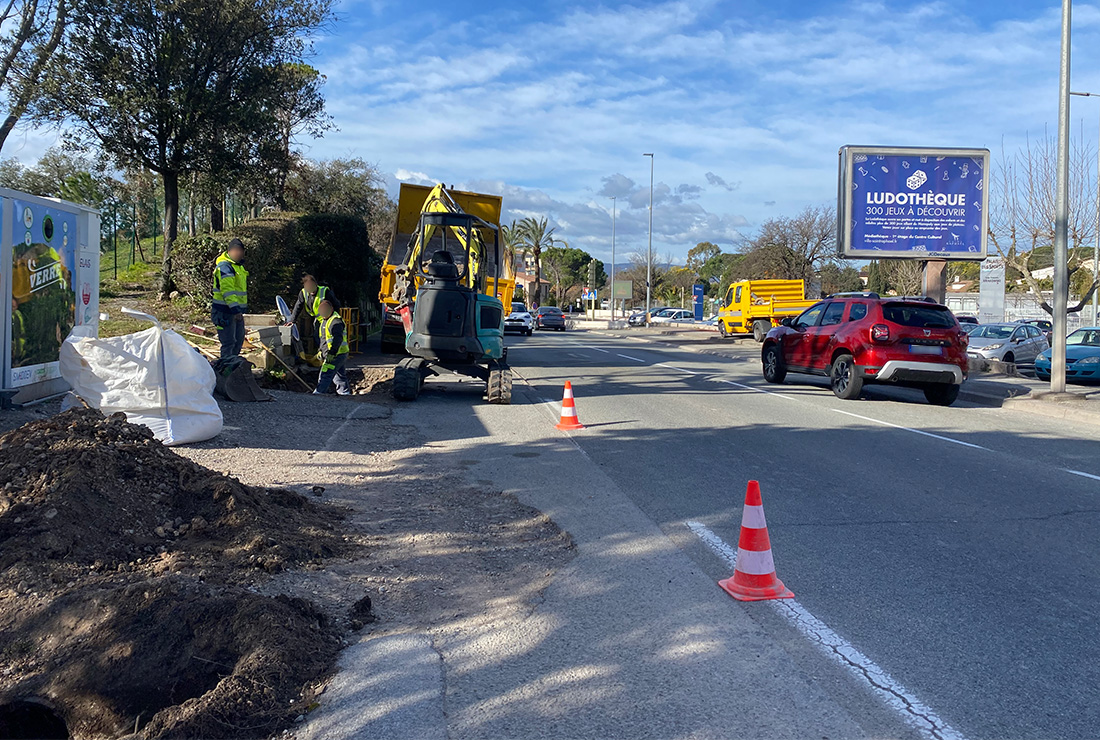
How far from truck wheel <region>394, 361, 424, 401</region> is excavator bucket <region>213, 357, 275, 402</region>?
239cm

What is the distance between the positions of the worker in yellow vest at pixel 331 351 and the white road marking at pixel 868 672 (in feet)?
31.5

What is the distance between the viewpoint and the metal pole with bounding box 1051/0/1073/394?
49.6ft

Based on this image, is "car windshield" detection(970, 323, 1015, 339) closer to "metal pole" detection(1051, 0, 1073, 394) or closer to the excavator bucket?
"metal pole" detection(1051, 0, 1073, 394)

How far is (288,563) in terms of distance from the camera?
5230 mm

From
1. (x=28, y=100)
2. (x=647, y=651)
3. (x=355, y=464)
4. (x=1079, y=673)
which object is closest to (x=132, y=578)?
(x=647, y=651)

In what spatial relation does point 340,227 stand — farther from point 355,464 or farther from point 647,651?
point 647,651

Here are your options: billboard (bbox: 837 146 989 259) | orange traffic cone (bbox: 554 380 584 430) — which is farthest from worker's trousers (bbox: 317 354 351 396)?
billboard (bbox: 837 146 989 259)

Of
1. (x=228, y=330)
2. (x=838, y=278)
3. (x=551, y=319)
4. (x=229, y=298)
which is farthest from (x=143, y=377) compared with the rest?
(x=838, y=278)

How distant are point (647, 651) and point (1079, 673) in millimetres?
2025

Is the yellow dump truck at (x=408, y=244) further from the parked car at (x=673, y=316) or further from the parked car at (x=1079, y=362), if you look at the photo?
the parked car at (x=673, y=316)

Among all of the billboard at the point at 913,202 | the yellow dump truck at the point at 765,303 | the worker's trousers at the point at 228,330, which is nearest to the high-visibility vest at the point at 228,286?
the worker's trousers at the point at 228,330

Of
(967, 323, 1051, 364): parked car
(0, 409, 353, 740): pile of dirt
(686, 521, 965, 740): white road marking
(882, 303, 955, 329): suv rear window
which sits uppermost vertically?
(882, 303, 955, 329): suv rear window

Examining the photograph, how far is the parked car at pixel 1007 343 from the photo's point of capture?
2481 centimetres

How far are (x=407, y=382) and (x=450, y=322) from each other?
3.88 ft
